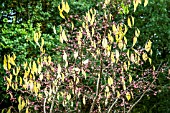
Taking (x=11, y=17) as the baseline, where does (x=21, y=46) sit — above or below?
below

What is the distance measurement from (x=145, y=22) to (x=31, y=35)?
3.47 meters

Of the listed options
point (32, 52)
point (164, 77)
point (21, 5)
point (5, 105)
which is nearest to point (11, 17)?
point (21, 5)

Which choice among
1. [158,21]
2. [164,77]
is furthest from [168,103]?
[158,21]

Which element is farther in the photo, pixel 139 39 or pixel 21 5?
pixel 139 39

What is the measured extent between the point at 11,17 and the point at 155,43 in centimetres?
378

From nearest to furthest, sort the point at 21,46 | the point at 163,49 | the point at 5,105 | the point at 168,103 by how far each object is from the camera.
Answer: the point at 21,46, the point at 5,105, the point at 168,103, the point at 163,49

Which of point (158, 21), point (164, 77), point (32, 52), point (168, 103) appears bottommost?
point (168, 103)

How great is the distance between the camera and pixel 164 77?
29.5 ft

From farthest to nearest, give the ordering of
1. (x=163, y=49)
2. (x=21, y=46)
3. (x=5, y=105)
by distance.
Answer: (x=163, y=49)
(x=5, y=105)
(x=21, y=46)

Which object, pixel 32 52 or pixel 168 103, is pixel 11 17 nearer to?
pixel 32 52

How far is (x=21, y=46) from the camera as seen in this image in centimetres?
696

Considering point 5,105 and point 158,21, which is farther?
point 158,21

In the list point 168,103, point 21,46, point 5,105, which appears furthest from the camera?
point 168,103

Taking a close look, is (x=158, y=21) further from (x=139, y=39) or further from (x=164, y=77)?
(x=164, y=77)
